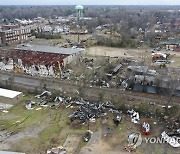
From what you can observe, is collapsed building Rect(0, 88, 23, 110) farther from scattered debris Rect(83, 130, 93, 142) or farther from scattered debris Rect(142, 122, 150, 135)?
scattered debris Rect(142, 122, 150, 135)

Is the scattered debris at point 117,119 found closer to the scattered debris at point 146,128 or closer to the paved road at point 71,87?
the scattered debris at point 146,128

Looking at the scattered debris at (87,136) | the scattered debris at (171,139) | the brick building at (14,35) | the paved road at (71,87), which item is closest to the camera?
the scattered debris at (171,139)

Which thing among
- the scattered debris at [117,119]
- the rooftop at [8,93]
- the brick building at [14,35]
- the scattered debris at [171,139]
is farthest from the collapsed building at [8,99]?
the brick building at [14,35]

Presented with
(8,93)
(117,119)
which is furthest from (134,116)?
(8,93)

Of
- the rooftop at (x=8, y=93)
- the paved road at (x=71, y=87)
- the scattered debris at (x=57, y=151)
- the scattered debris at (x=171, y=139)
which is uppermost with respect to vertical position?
the rooftop at (x=8, y=93)

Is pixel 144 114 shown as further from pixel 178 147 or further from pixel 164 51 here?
pixel 164 51
